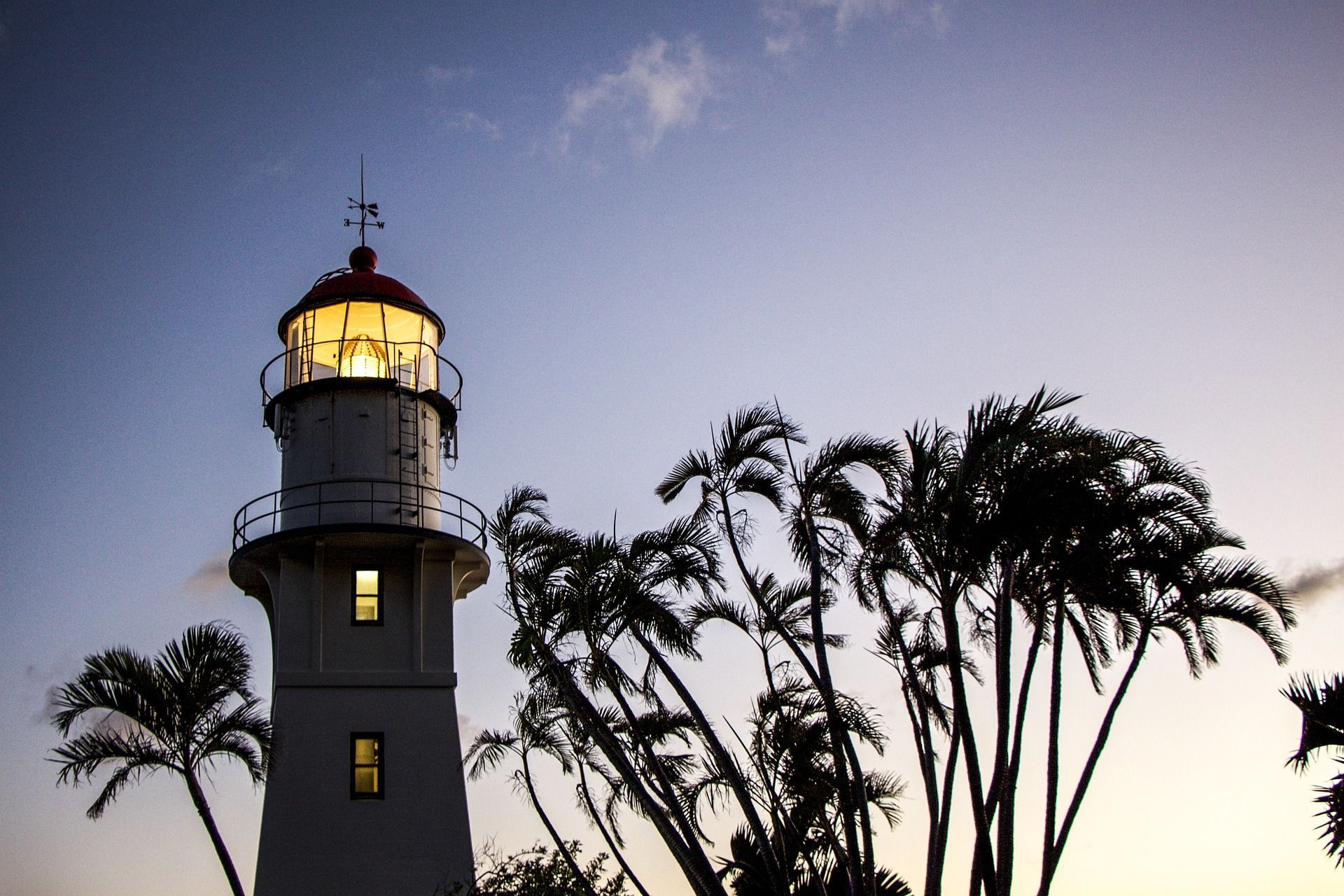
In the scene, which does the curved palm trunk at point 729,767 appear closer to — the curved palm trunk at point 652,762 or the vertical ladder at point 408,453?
the curved palm trunk at point 652,762

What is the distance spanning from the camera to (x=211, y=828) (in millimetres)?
13219

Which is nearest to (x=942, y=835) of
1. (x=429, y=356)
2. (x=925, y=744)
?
(x=925, y=744)

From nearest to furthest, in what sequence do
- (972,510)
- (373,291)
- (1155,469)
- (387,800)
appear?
(972,510), (1155,469), (387,800), (373,291)

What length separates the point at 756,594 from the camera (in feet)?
46.8

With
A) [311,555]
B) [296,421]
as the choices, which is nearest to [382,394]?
[296,421]

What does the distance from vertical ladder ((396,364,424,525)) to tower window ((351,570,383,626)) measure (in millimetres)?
1015

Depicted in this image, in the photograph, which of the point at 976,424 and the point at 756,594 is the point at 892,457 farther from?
the point at 756,594

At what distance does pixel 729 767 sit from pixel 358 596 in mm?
7608

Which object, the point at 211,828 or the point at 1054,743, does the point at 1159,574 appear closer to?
the point at 1054,743

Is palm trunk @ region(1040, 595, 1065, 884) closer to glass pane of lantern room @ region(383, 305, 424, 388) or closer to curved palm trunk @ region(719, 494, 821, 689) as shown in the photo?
curved palm trunk @ region(719, 494, 821, 689)

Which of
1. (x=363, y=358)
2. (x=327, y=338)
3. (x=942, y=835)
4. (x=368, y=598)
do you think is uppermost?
(x=327, y=338)

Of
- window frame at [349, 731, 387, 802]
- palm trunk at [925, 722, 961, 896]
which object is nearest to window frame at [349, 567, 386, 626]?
window frame at [349, 731, 387, 802]

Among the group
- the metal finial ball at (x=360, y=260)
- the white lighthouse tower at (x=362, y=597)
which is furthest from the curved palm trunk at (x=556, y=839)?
the metal finial ball at (x=360, y=260)

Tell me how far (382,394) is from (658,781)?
8202 mm
